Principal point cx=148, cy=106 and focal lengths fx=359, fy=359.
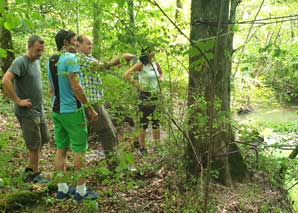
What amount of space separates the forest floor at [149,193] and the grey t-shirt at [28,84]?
67 cm

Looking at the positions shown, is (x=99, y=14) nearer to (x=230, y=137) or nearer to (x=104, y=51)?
(x=104, y=51)

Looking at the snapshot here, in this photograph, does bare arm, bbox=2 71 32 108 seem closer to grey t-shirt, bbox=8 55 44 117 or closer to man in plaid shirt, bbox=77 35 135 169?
grey t-shirt, bbox=8 55 44 117

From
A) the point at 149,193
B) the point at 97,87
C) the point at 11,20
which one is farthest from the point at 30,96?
the point at 149,193

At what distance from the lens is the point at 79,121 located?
405 cm

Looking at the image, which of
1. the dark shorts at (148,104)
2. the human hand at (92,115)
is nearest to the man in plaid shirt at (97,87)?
the human hand at (92,115)

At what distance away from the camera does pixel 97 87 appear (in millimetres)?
3133

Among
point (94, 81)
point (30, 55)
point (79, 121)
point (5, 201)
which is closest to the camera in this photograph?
point (94, 81)

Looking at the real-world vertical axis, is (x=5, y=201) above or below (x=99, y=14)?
below

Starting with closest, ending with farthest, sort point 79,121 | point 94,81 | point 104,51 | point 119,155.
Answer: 1. point 119,155
2. point 104,51
3. point 94,81
4. point 79,121

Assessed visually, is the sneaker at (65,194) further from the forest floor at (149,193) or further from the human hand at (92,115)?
the human hand at (92,115)

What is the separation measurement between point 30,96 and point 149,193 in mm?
1985

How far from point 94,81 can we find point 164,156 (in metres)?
1.14

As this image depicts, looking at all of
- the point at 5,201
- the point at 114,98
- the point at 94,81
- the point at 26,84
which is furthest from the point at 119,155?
the point at 26,84

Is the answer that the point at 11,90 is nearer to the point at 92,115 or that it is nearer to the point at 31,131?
the point at 31,131
